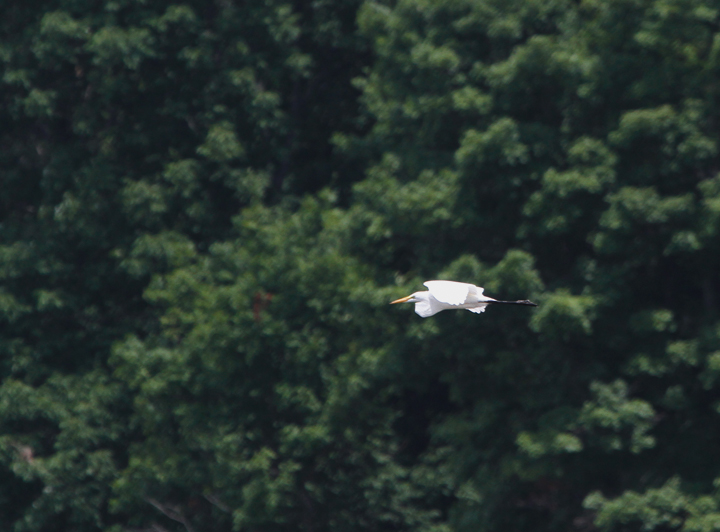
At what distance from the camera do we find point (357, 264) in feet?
47.5

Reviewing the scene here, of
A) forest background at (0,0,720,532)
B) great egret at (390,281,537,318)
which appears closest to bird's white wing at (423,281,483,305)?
great egret at (390,281,537,318)

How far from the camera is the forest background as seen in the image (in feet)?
42.0

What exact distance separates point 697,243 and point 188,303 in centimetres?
634

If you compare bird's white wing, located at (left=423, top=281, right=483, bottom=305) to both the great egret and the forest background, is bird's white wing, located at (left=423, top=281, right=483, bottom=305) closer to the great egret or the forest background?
the great egret

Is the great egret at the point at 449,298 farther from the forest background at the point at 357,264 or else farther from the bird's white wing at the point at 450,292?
the forest background at the point at 357,264

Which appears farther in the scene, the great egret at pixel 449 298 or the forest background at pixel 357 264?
the forest background at pixel 357 264

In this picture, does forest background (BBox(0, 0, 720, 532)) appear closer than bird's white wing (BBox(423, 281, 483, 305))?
No

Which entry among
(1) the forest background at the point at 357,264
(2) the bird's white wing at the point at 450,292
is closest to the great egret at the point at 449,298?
(2) the bird's white wing at the point at 450,292

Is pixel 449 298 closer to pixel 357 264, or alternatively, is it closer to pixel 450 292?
pixel 450 292

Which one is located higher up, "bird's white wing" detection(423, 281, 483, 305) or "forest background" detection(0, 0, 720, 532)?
"bird's white wing" detection(423, 281, 483, 305)

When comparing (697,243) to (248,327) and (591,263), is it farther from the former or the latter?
(248,327)

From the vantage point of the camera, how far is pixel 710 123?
41.8ft

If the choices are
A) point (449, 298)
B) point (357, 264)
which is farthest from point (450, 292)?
point (357, 264)

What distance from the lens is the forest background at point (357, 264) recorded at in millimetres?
12789
